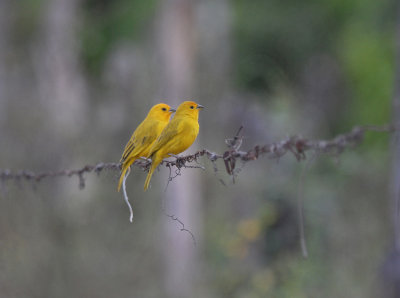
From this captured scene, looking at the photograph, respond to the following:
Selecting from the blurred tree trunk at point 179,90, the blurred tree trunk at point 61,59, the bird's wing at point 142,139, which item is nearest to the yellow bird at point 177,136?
the bird's wing at point 142,139

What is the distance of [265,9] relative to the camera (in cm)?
2803

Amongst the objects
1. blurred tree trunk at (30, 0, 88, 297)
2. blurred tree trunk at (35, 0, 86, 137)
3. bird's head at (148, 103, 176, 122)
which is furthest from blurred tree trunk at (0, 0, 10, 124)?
bird's head at (148, 103, 176, 122)

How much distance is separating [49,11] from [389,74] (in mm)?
11831

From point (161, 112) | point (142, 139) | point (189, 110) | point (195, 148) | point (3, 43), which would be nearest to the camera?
point (189, 110)

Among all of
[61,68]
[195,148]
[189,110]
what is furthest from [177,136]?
[61,68]

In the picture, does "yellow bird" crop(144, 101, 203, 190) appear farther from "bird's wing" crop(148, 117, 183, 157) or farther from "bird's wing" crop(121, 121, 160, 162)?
"bird's wing" crop(121, 121, 160, 162)

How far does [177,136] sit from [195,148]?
8.63m

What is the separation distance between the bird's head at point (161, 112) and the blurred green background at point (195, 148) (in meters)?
0.55

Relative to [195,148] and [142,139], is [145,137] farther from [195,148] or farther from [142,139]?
[195,148]

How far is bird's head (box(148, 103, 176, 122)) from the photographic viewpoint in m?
4.61

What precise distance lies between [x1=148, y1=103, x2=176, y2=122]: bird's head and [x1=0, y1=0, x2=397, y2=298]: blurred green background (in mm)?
554

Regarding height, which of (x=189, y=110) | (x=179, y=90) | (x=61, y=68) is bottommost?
(x=189, y=110)

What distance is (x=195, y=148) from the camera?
499 inches

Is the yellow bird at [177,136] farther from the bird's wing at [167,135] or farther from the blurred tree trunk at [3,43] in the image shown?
the blurred tree trunk at [3,43]
